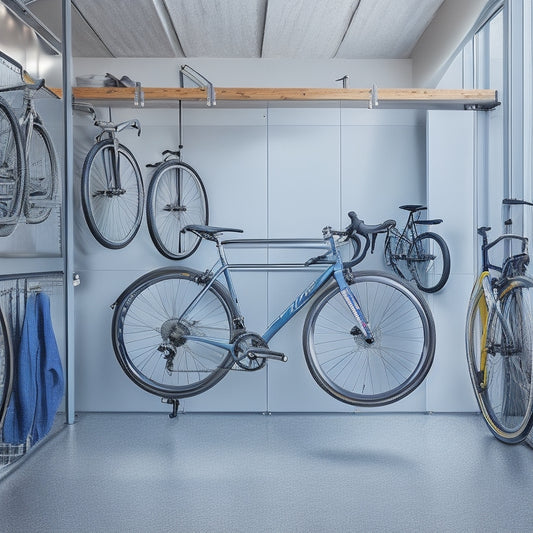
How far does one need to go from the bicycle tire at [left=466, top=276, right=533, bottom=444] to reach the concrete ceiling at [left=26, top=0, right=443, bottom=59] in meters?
2.54

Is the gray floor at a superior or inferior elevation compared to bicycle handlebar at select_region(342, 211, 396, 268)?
inferior

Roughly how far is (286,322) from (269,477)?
3.13ft

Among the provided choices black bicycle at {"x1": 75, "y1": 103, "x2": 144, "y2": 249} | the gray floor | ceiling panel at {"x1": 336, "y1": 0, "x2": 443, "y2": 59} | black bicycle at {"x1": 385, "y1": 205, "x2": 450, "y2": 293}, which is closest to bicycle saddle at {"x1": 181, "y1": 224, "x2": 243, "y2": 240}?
black bicycle at {"x1": 75, "y1": 103, "x2": 144, "y2": 249}

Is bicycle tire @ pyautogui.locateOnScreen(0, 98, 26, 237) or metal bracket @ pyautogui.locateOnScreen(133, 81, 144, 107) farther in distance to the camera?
metal bracket @ pyautogui.locateOnScreen(133, 81, 144, 107)

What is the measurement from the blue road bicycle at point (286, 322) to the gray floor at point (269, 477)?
0.82 feet

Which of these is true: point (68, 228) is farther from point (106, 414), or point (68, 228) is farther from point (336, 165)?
point (336, 165)

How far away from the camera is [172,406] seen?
3553 millimetres

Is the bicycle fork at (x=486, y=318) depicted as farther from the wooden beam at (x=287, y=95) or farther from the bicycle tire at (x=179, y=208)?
the bicycle tire at (x=179, y=208)

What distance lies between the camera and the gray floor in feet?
6.97

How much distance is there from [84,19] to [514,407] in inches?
160

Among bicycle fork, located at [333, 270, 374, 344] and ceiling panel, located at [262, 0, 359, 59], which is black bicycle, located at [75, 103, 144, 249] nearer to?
bicycle fork, located at [333, 270, 374, 344]

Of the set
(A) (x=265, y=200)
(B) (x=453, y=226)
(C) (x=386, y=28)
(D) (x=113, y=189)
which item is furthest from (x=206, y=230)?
(C) (x=386, y=28)

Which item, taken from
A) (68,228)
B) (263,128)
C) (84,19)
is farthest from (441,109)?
(84,19)

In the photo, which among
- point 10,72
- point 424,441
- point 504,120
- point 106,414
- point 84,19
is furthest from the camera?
point 84,19
